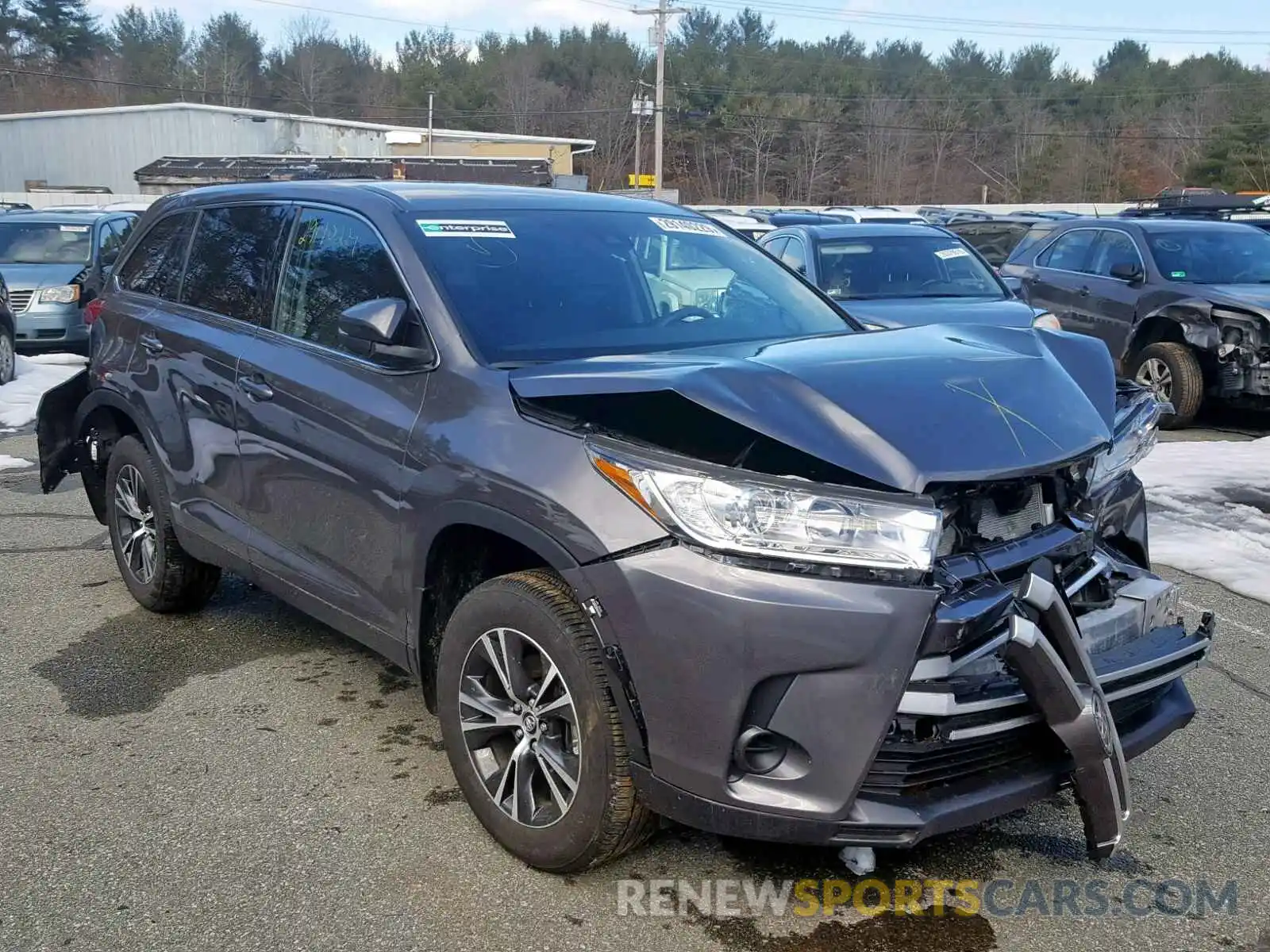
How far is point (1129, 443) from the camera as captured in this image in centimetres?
348

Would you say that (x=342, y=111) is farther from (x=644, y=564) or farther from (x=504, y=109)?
(x=644, y=564)

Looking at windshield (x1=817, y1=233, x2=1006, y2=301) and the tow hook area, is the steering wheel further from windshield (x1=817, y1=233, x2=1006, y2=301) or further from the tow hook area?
windshield (x1=817, y1=233, x2=1006, y2=301)

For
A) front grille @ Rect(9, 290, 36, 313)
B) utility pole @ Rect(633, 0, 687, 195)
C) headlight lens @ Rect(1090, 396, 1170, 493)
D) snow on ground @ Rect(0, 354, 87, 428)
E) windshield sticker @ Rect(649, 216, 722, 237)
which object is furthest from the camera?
utility pole @ Rect(633, 0, 687, 195)

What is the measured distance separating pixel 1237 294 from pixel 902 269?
9.02 ft

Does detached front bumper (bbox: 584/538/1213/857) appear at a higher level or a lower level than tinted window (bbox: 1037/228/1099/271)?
lower

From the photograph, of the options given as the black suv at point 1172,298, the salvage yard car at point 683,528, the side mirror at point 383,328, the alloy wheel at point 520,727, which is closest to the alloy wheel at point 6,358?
the salvage yard car at point 683,528

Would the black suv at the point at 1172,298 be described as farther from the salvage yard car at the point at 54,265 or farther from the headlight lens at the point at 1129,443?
the salvage yard car at the point at 54,265

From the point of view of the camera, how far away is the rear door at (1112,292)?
408 inches

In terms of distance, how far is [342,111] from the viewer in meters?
90.9

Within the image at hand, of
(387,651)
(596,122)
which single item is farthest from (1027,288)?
(596,122)

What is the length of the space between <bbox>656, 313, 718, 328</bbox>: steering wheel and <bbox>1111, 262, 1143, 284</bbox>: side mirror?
7710 millimetres

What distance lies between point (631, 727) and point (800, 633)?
493 mm

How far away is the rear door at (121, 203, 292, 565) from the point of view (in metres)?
4.30

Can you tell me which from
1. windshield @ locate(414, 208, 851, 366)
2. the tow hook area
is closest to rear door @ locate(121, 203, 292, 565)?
windshield @ locate(414, 208, 851, 366)
